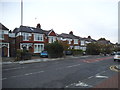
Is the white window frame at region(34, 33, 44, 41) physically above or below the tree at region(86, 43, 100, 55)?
above

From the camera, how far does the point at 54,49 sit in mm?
29906

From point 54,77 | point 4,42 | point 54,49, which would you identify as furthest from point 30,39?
point 54,77

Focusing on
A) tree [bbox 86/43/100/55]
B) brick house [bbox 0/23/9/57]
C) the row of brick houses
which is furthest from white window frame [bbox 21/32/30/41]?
tree [bbox 86/43/100/55]

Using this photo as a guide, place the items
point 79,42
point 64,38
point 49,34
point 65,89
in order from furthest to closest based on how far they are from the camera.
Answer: point 79,42 < point 64,38 < point 49,34 < point 65,89

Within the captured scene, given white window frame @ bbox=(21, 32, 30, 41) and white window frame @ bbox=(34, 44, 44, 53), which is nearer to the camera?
white window frame @ bbox=(21, 32, 30, 41)

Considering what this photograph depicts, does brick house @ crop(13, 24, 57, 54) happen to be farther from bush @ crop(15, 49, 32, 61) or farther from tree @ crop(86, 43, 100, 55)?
tree @ crop(86, 43, 100, 55)

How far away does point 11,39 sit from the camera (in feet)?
121

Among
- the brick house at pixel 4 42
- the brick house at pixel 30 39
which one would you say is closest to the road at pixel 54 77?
the brick house at pixel 4 42

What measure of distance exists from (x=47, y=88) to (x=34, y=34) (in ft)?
99.4

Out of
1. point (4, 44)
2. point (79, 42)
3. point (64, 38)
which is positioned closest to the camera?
point (4, 44)

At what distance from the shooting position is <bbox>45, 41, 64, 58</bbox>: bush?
29.8m

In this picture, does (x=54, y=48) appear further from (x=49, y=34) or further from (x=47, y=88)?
(x=47, y=88)

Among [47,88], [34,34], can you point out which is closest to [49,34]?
[34,34]

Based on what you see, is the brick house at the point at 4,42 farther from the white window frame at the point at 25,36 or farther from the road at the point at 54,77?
the road at the point at 54,77
